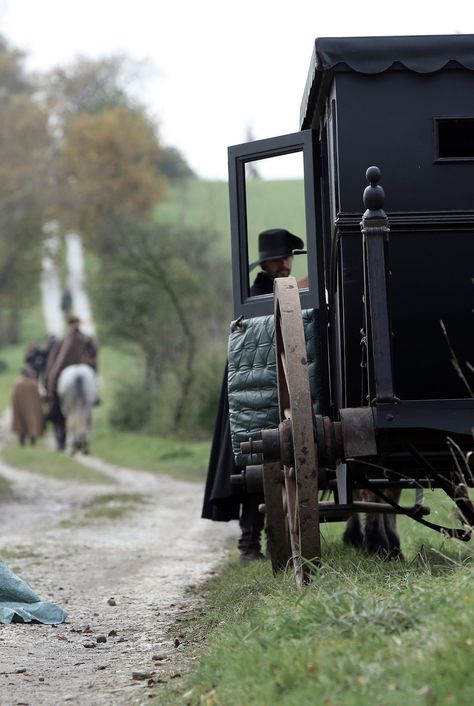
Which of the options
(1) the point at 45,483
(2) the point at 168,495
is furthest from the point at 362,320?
(1) the point at 45,483

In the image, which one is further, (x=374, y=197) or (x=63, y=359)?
(x=63, y=359)

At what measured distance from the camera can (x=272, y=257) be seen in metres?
7.30

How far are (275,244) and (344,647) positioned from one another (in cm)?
350

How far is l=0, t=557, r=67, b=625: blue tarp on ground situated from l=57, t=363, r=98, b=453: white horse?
1832 cm

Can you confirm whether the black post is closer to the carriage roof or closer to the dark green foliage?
the carriage roof

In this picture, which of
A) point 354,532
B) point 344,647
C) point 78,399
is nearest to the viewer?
point 344,647

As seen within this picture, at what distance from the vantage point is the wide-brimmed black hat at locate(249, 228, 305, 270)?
721cm

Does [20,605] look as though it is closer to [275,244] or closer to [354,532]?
[275,244]

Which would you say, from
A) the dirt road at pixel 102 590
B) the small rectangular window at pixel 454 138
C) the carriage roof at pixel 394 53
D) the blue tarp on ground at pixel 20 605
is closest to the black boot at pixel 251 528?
the dirt road at pixel 102 590

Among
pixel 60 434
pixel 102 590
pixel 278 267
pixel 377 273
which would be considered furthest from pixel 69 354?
pixel 377 273

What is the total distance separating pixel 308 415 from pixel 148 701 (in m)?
1.37

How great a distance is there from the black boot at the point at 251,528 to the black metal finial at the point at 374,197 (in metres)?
3.61

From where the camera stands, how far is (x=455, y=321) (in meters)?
5.78

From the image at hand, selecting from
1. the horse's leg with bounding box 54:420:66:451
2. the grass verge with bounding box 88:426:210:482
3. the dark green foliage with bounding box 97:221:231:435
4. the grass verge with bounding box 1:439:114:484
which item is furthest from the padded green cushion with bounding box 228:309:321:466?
the dark green foliage with bounding box 97:221:231:435
